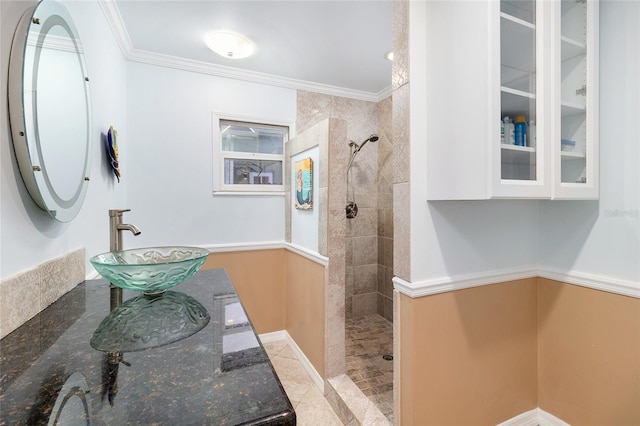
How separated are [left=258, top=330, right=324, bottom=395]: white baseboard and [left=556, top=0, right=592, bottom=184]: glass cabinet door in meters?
1.87

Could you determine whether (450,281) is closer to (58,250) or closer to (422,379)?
(422,379)

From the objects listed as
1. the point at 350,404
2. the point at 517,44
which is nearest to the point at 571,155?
the point at 517,44

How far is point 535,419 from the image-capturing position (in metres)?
1.60

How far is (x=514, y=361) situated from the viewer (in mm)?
1566

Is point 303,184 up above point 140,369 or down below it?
above

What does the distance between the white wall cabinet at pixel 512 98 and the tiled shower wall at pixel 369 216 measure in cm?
173

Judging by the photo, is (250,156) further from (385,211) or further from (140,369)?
(140,369)

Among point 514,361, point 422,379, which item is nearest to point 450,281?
point 422,379

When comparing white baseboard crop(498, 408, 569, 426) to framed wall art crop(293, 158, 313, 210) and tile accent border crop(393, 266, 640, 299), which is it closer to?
tile accent border crop(393, 266, 640, 299)

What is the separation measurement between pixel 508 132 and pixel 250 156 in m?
2.05

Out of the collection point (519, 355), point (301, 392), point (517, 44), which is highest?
point (517, 44)

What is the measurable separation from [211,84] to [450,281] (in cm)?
239

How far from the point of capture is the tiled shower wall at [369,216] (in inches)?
119

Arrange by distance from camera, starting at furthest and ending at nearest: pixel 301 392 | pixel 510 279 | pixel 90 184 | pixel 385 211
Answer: pixel 385 211, pixel 301 392, pixel 510 279, pixel 90 184
